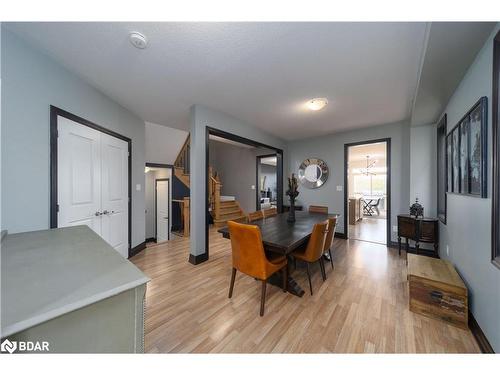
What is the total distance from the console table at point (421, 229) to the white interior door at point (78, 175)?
4.68 meters

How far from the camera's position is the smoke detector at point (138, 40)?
1492 mm

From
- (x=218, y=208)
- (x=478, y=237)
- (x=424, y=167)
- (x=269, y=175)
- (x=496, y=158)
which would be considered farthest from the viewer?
(x=269, y=175)

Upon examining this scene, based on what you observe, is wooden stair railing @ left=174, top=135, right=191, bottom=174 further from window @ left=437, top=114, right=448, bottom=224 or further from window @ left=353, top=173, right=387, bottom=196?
window @ left=353, top=173, right=387, bottom=196

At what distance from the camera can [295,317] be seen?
1.67 m

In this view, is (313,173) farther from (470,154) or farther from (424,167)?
(470,154)

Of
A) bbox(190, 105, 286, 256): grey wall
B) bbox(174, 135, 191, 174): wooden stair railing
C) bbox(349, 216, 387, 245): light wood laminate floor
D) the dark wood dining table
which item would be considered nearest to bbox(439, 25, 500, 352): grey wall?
the dark wood dining table

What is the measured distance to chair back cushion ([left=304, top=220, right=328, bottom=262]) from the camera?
6.23 feet

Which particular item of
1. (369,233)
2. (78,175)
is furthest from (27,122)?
(369,233)

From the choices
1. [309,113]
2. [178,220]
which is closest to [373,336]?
[309,113]

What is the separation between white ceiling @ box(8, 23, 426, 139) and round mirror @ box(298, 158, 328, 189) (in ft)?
5.82

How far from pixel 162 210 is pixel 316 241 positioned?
4789mm

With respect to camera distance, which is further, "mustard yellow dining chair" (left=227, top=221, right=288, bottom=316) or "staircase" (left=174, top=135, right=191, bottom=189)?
"staircase" (left=174, top=135, right=191, bottom=189)

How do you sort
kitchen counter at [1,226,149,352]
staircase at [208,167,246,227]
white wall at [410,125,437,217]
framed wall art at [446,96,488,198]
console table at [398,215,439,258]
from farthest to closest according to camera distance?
staircase at [208,167,246,227], white wall at [410,125,437,217], console table at [398,215,439,258], framed wall art at [446,96,488,198], kitchen counter at [1,226,149,352]
